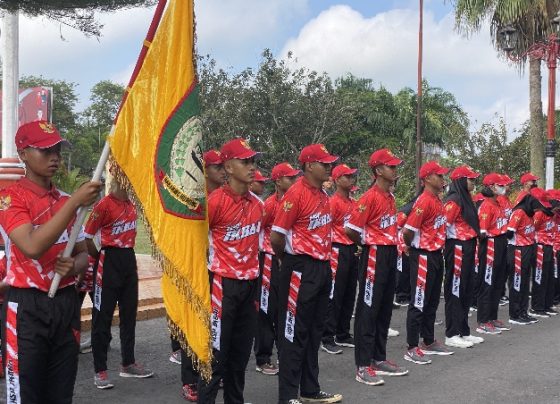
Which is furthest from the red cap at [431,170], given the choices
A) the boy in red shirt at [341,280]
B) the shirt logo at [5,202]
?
the shirt logo at [5,202]

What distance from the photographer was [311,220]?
5680 mm

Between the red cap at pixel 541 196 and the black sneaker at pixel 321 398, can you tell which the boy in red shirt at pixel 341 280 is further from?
the red cap at pixel 541 196

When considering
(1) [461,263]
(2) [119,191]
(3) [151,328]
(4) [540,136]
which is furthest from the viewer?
(4) [540,136]

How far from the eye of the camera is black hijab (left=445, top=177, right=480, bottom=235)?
26.9 feet

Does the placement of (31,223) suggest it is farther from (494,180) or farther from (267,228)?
(494,180)

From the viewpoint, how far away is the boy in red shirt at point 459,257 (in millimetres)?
8078

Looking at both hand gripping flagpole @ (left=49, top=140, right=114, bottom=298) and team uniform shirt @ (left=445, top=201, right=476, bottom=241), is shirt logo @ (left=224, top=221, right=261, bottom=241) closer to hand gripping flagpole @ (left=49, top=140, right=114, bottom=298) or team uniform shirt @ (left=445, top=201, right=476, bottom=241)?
hand gripping flagpole @ (left=49, top=140, right=114, bottom=298)

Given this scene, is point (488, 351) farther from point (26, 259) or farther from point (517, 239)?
point (26, 259)

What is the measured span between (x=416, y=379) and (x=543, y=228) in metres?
5.12

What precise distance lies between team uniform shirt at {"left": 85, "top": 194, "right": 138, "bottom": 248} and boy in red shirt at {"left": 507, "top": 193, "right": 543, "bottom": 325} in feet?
20.3

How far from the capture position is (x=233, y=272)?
16.1ft

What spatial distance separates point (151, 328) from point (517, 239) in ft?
18.7

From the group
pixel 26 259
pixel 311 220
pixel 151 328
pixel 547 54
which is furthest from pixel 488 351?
pixel 547 54

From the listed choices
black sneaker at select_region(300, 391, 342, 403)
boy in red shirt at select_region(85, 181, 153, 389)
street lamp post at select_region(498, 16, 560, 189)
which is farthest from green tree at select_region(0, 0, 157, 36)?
street lamp post at select_region(498, 16, 560, 189)
